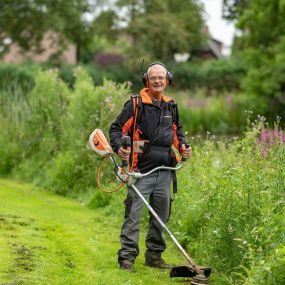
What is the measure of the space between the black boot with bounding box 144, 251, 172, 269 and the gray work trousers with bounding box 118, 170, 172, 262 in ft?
0.15

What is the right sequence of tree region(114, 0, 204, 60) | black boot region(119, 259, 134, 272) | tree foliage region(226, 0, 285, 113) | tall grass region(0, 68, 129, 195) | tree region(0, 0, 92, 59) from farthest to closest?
tree region(114, 0, 204, 60), tree region(0, 0, 92, 59), tree foliage region(226, 0, 285, 113), tall grass region(0, 68, 129, 195), black boot region(119, 259, 134, 272)

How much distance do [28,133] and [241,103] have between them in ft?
41.5

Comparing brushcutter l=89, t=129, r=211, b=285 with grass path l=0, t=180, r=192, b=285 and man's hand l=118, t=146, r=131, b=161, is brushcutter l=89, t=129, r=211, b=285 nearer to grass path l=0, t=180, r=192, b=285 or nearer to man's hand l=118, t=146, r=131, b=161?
man's hand l=118, t=146, r=131, b=161

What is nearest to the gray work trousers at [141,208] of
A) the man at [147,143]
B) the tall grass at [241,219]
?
the man at [147,143]

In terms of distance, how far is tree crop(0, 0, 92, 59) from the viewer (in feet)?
125

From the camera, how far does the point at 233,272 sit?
6.35m

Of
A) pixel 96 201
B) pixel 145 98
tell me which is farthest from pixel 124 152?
pixel 96 201

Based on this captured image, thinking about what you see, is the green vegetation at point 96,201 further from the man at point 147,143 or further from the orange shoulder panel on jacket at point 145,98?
the orange shoulder panel on jacket at point 145,98

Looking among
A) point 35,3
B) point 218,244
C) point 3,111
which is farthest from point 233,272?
point 35,3

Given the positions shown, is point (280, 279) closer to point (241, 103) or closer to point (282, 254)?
point (282, 254)

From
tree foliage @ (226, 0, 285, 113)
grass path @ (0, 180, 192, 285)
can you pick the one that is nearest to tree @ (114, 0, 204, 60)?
tree foliage @ (226, 0, 285, 113)

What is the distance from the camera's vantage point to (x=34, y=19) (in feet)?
Answer: 126

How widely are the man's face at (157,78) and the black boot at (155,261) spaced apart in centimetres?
168

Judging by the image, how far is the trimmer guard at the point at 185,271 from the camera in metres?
6.45
